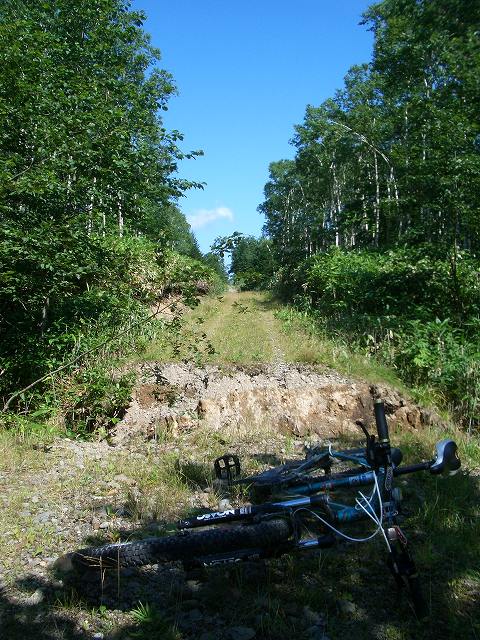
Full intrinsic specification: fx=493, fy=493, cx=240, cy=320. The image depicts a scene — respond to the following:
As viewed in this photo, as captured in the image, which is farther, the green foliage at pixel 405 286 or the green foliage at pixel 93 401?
the green foliage at pixel 405 286

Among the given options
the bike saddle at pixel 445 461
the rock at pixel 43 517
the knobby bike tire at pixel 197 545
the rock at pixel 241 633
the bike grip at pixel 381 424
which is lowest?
the rock at pixel 241 633

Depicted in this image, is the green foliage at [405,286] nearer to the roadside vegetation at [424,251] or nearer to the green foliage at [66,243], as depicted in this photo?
the roadside vegetation at [424,251]

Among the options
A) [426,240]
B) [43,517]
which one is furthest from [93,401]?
[426,240]

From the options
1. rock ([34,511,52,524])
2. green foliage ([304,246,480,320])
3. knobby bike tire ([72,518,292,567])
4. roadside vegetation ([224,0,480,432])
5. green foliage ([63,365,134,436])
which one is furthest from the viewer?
green foliage ([304,246,480,320])

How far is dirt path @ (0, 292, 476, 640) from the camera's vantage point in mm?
2900

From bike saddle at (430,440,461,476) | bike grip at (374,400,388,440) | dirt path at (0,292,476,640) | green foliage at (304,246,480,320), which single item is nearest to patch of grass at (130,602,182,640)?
dirt path at (0,292,476,640)

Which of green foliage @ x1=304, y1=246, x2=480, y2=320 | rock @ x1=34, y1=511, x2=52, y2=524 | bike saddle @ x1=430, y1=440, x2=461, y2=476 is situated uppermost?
green foliage @ x1=304, y1=246, x2=480, y2=320

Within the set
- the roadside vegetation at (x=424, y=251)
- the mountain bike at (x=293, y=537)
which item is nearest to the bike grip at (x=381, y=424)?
the mountain bike at (x=293, y=537)

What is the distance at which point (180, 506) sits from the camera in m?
4.37

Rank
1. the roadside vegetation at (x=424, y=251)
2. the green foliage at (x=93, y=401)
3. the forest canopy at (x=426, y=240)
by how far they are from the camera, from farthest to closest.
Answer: the forest canopy at (x=426, y=240) → the roadside vegetation at (x=424, y=251) → the green foliage at (x=93, y=401)

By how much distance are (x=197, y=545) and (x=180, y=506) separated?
155 cm

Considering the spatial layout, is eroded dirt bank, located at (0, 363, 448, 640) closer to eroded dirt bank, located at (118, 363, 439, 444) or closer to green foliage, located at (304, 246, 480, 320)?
eroded dirt bank, located at (118, 363, 439, 444)

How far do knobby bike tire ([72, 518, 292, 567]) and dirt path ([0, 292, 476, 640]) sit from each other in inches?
10.2

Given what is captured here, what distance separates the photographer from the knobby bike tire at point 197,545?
288 cm
